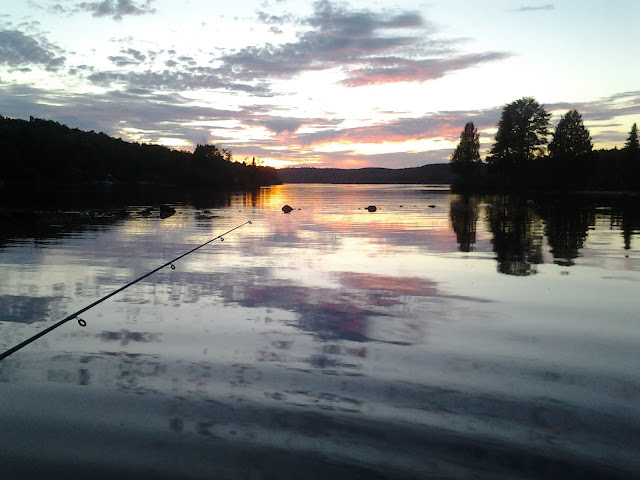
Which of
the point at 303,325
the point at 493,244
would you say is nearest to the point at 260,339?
the point at 303,325

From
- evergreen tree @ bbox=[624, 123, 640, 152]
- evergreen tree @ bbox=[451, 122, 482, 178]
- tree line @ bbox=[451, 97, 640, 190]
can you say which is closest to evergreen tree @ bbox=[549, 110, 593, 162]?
tree line @ bbox=[451, 97, 640, 190]

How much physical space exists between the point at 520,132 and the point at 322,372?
371 feet

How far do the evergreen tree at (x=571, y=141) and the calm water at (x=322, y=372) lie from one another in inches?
4009

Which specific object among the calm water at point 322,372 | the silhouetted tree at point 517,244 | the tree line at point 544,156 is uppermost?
the tree line at point 544,156

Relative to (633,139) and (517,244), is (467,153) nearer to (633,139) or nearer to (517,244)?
(633,139)

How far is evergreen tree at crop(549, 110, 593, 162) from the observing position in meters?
109

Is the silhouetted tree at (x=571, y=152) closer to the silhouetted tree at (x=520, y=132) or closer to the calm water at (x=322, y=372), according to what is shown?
the silhouetted tree at (x=520, y=132)

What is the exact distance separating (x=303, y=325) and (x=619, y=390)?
18.4ft

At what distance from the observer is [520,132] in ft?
363

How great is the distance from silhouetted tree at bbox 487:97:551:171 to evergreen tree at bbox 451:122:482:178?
23146 millimetres

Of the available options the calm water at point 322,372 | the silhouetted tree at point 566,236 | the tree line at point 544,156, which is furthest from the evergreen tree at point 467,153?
the calm water at point 322,372

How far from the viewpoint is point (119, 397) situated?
23.6ft

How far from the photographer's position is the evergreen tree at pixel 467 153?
13662 centimetres

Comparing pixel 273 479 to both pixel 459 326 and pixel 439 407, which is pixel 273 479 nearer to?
pixel 439 407
